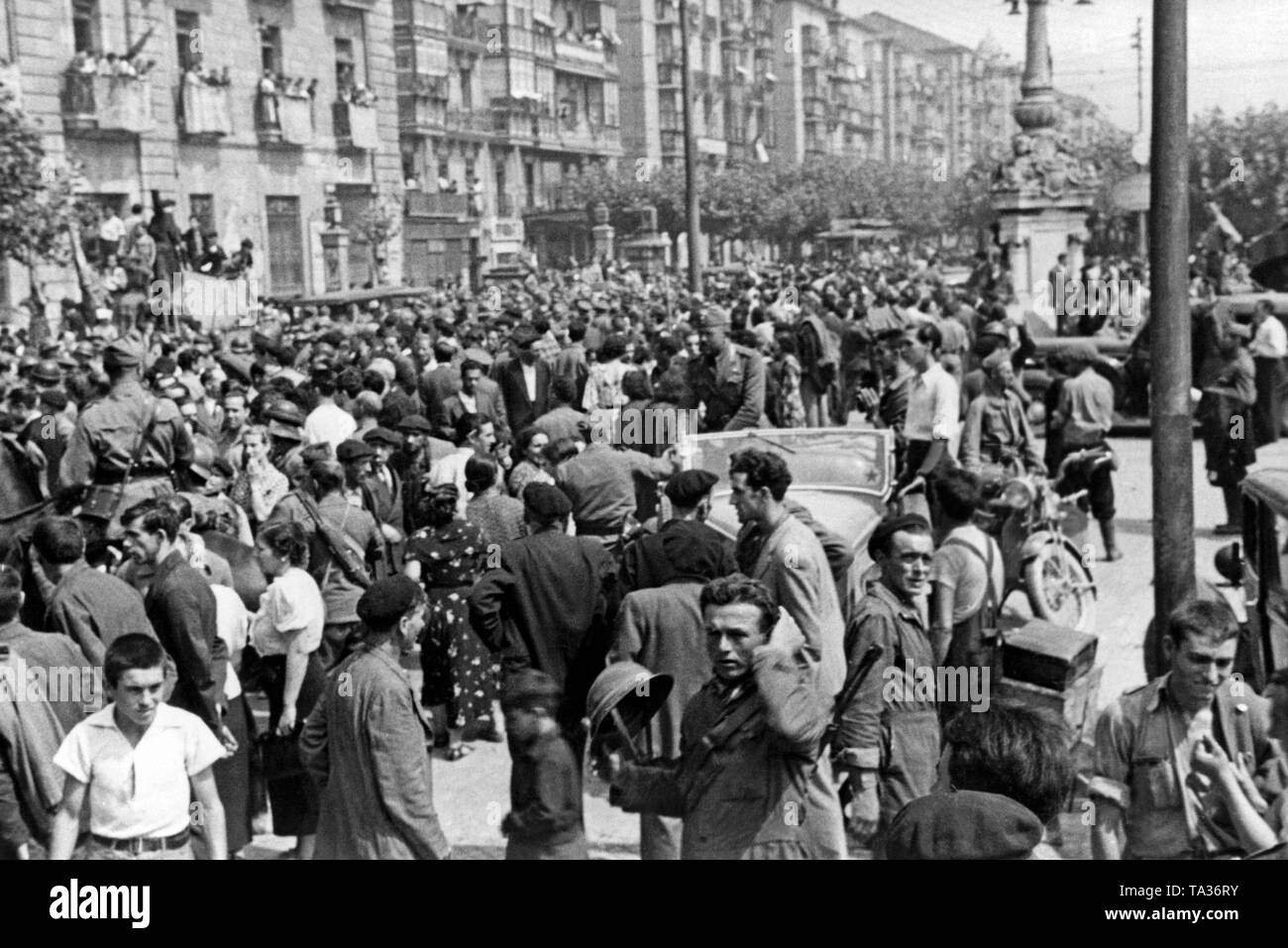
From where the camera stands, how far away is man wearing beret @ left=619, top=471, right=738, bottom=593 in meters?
7.17

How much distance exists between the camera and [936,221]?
52.9 meters

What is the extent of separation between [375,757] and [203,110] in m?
24.4

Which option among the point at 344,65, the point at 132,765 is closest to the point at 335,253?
the point at 344,65

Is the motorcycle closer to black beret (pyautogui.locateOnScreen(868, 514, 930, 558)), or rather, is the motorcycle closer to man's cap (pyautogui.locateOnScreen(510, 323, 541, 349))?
black beret (pyautogui.locateOnScreen(868, 514, 930, 558))

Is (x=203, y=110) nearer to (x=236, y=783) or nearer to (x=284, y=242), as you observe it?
(x=284, y=242)

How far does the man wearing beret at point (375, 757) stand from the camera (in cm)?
581

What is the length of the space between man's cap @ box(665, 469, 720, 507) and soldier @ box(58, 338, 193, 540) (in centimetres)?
320

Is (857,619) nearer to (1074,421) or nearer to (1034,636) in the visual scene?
(1034,636)

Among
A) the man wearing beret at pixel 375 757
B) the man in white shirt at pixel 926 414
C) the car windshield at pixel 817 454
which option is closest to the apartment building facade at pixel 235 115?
the man in white shirt at pixel 926 414

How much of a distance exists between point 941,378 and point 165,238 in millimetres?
13748

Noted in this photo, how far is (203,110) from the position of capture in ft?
93.5

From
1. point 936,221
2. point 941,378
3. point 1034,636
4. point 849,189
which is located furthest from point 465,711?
point 936,221

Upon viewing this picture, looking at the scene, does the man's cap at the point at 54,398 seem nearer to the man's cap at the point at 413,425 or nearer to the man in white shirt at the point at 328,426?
the man in white shirt at the point at 328,426

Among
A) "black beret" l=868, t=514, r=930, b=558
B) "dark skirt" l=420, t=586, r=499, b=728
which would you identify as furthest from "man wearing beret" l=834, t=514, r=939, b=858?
"dark skirt" l=420, t=586, r=499, b=728
